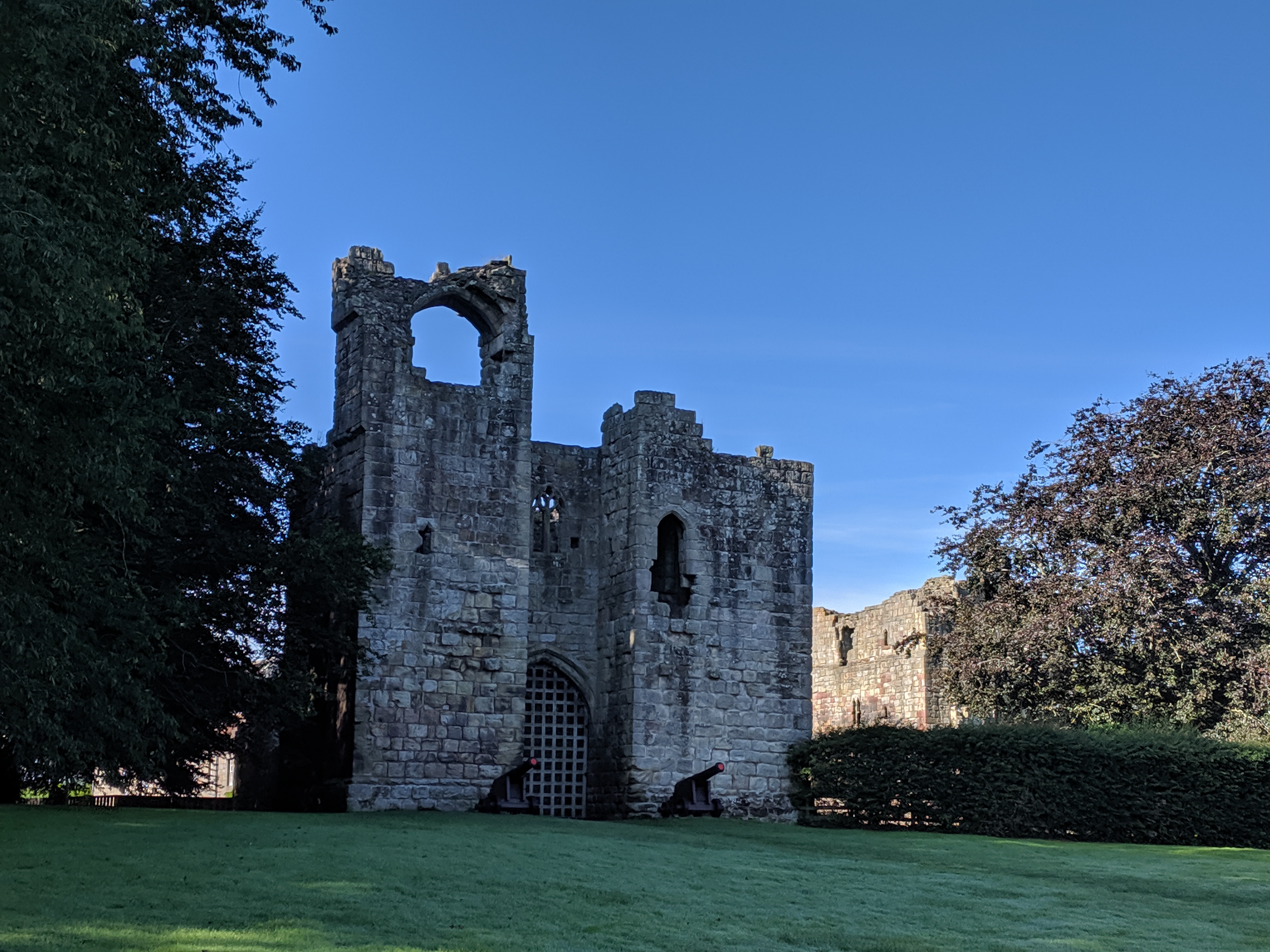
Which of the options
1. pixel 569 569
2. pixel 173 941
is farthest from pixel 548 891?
A: pixel 569 569

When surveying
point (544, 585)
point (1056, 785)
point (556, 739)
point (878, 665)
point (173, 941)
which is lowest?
point (173, 941)

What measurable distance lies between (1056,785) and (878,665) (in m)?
12.3

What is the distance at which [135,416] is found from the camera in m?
13.1

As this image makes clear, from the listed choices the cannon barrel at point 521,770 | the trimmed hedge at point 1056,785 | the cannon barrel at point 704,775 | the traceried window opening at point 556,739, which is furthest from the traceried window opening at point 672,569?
the cannon barrel at point 521,770

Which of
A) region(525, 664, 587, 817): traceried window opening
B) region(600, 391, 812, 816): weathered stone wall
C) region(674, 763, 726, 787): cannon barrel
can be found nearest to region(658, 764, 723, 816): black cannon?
region(674, 763, 726, 787): cannon barrel

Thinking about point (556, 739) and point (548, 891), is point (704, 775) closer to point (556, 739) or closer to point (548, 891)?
point (556, 739)

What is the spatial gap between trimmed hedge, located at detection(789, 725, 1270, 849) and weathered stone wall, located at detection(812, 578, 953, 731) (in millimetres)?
7170

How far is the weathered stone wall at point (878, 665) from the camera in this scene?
31344 mm

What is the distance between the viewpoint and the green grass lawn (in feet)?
30.6

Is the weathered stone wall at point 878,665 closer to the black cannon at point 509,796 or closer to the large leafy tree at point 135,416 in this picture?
the black cannon at point 509,796

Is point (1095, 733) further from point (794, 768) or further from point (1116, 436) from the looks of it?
point (1116, 436)

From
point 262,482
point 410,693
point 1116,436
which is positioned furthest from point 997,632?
point 262,482

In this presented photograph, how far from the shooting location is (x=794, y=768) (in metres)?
22.8

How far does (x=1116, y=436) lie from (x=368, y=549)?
1439 centimetres
